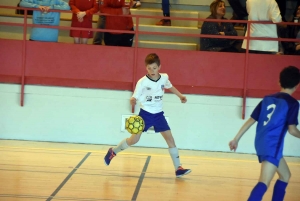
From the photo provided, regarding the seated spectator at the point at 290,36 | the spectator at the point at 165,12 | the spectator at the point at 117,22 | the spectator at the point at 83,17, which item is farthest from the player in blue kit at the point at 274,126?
the spectator at the point at 165,12

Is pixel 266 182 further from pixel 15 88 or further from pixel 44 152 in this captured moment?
pixel 15 88

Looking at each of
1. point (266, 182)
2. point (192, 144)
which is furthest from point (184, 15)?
point (266, 182)

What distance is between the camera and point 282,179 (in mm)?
5684

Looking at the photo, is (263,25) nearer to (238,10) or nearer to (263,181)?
(238,10)

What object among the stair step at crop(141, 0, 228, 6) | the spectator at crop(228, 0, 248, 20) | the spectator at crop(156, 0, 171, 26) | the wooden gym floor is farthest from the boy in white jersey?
the stair step at crop(141, 0, 228, 6)

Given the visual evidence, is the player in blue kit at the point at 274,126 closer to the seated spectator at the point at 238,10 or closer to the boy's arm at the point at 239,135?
the boy's arm at the point at 239,135

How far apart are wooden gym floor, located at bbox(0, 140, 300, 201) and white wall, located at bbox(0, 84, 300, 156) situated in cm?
22

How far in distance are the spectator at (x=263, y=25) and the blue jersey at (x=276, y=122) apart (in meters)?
4.13

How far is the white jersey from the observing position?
7543mm

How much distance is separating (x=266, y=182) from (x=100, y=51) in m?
4.99

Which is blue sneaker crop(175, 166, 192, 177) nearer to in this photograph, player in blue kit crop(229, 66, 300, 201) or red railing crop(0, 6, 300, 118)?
player in blue kit crop(229, 66, 300, 201)

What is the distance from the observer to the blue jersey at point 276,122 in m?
5.36

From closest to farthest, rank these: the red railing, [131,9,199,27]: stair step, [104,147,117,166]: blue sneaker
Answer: [104,147,117,166]: blue sneaker, the red railing, [131,9,199,27]: stair step

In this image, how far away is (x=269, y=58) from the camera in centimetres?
958
